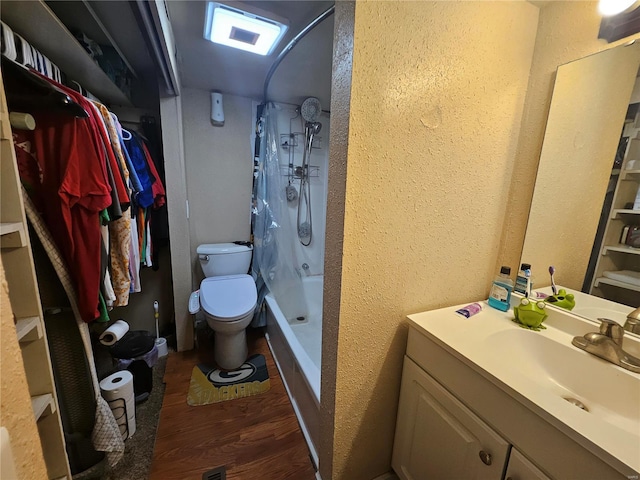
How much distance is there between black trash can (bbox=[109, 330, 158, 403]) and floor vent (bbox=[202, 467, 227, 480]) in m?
0.66

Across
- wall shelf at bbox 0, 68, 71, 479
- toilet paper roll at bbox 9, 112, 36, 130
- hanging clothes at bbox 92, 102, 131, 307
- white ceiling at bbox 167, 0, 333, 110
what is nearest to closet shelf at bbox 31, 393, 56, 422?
wall shelf at bbox 0, 68, 71, 479

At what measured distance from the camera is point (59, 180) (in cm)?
88

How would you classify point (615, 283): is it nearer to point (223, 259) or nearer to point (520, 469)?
point (520, 469)

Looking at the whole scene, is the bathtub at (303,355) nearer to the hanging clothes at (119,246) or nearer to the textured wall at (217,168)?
the textured wall at (217,168)

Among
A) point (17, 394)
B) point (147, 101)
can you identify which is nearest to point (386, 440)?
point (17, 394)

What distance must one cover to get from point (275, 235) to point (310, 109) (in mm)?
1051

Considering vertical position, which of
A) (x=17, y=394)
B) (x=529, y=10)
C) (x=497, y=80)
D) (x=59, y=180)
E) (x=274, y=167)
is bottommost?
(x=17, y=394)

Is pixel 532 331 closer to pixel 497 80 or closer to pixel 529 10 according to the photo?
pixel 497 80

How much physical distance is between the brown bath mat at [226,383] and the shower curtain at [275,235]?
1.55ft

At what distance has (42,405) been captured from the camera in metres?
0.69

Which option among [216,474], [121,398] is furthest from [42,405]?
[216,474]

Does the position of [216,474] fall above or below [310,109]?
below

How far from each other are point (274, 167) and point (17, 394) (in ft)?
5.94

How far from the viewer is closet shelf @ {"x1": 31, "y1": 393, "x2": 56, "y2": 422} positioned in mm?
677
